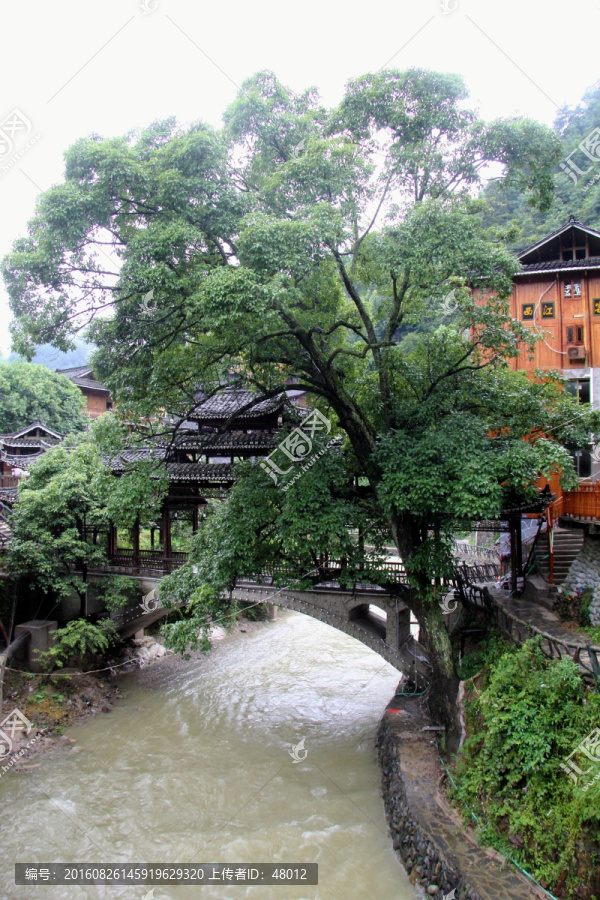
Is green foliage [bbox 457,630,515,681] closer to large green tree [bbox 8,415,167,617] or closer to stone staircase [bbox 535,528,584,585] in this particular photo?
stone staircase [bbox 535,528,584,585]

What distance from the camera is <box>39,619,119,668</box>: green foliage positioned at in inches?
577

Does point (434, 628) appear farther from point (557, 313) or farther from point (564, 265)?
point (564, 265)

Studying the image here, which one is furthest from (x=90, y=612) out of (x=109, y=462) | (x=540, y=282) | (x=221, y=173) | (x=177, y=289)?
(x=540, y=282)

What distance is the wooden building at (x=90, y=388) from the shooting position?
32662 mm

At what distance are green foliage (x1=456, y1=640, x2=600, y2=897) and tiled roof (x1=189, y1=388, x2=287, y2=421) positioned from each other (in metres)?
9.35

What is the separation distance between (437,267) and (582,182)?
94.0 ft

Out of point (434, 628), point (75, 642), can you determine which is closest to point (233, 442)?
point (75, 642)

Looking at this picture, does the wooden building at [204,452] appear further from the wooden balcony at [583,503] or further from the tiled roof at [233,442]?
the wooden balcony at [583,503]

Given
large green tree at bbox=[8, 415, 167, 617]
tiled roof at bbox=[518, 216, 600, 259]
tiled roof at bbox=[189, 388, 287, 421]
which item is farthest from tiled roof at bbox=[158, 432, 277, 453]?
tiled roof at bbox=[518, 216, 600, 259]

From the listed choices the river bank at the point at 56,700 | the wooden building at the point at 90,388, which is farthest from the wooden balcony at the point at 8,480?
the wooden building at the point at 90,388

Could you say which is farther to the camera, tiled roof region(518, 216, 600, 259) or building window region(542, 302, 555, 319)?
building window region(542, 302, 555, 319)

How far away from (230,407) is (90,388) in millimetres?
20354

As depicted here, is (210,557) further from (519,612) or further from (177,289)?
(519,612)

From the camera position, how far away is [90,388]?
3350 cm
